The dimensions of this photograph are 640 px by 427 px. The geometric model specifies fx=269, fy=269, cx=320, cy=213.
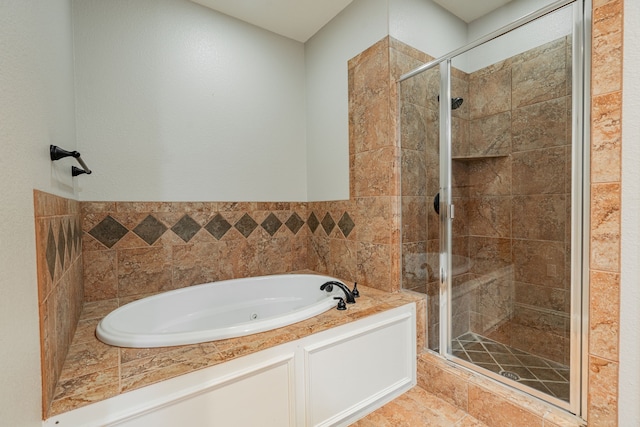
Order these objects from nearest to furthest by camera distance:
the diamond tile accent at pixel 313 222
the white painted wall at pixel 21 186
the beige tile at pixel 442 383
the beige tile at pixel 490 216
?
the white painted wall at pixel 21 186, the beige tile at pixel 442 383, the beige tile at pixel 490 216, the diamond tile accent at pixel 313 222

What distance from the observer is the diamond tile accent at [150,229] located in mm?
1870

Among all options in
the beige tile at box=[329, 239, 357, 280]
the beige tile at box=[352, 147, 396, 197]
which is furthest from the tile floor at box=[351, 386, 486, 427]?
the beige tile at box=[352, 147, 396, 197]

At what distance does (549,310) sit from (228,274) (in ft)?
7.60

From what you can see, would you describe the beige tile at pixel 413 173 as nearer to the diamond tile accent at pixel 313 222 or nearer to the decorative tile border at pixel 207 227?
the decorative tile border at pixel 207 227

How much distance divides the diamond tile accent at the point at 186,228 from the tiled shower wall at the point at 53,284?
760mm

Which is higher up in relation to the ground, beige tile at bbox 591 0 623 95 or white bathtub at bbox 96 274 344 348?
beige tile at bbox 591 0 623 95

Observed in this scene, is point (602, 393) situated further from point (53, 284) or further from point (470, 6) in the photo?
point (470, 6)

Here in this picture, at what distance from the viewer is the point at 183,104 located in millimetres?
2006

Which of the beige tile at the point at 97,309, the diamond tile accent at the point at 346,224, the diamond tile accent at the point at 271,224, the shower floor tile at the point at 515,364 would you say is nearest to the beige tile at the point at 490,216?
the shower floor tile at the point at 515,364

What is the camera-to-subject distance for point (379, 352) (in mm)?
1558

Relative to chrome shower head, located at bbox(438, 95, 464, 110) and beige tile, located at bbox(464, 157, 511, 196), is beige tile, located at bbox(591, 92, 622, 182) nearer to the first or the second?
chrome shower head, located at bbox(438, 95, 464, 110)

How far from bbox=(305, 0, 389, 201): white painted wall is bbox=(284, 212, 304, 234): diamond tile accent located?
24 cm

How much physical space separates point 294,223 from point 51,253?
1797mm

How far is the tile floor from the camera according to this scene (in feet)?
4.64
